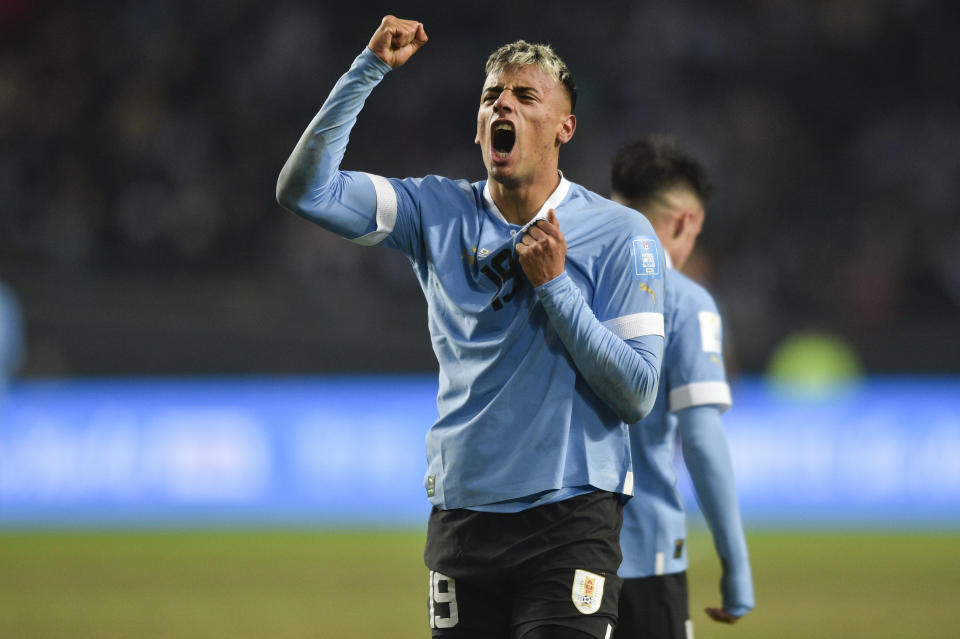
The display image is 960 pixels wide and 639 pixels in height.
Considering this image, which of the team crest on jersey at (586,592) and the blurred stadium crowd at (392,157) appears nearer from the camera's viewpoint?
the team crest on jersey at (586,592)

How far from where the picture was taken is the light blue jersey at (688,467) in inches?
137

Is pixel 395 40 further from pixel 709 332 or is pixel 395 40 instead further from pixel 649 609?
pixel 649 609

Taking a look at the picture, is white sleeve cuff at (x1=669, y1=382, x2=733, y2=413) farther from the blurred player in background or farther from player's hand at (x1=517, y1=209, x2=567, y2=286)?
the blurred player in background

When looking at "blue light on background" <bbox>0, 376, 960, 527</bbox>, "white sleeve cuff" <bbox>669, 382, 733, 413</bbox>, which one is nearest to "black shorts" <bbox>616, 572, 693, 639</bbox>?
"white sleeve cuff" <bbox>669, 382, 733, 413</bbox>

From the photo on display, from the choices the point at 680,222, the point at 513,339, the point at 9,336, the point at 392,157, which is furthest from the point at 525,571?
the point at 392,157

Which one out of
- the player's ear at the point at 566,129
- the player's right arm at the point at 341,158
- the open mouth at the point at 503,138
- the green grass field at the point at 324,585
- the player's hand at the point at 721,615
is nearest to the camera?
the player's right arm at the point at 341,158

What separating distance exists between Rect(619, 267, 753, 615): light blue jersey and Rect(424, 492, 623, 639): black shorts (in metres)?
0.56

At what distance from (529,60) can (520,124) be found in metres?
0.20

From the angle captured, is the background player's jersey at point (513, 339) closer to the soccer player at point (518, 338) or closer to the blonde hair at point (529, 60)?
the soccer player at point (518, 338)

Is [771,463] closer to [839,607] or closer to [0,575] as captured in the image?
[839,607]

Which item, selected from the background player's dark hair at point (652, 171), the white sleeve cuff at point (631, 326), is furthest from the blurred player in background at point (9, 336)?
the white sleeve cuff at point (631, 326)

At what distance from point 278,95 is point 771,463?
8.44m

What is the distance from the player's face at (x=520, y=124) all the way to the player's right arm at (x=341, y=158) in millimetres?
260

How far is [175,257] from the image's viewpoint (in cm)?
1356
